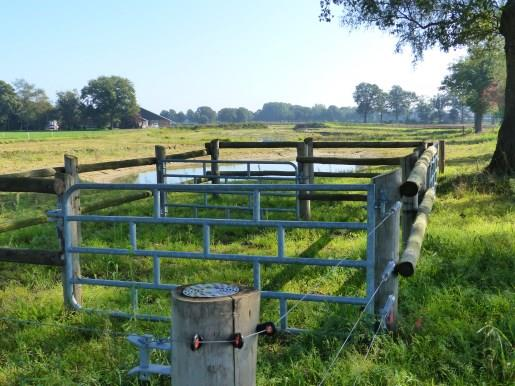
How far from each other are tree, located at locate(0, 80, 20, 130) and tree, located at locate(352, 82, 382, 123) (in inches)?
4522

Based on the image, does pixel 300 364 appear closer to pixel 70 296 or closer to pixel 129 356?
pixel 129 356

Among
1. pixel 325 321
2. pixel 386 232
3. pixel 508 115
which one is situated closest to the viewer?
pixel 386 232

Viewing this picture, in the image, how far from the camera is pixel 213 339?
2.00 metres

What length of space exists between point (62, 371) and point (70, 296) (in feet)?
3.94

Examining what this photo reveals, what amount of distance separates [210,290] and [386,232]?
6.06 feet

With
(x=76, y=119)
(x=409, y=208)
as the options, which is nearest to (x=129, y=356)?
→ (x=409, y=208)

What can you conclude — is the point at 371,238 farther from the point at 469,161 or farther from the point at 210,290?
the point at 469,161

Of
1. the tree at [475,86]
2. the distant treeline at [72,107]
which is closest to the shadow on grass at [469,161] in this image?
the tree at [475,86]

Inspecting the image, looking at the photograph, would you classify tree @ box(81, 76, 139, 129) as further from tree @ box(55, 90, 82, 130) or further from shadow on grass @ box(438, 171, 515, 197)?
shadow on grass @ box(438, 171, 515, 197)

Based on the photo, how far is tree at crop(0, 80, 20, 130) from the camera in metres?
105

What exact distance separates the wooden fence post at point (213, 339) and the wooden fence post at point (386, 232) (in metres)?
1.84

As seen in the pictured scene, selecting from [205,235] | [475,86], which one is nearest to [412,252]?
[205,235]

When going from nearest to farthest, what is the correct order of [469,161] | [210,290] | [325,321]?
[210,290] → [325,321] → [469,161]

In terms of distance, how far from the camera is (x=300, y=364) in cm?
362
